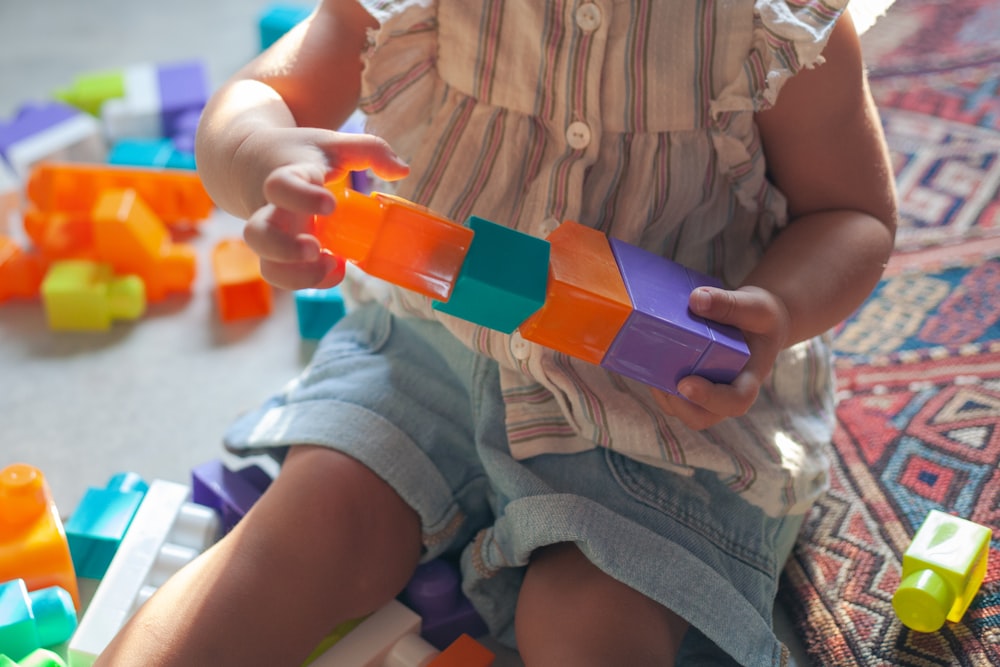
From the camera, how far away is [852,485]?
2.69 feet

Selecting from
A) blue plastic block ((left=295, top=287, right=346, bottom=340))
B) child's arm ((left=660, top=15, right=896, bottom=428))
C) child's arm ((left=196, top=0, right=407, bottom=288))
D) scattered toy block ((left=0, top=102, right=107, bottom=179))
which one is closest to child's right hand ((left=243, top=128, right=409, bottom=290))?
child's arm ((left=196, top=0, right=407, bottom=288))

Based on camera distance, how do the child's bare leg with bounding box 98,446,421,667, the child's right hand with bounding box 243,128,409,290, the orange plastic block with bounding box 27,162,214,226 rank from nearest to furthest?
the child's right hand with bounding box 243,128,409,290 < the child's bare leg with bounding box 98,446,421,667 < the orange plastic block with bounding box 27,162,214,226

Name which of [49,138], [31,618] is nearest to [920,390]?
[31,618]

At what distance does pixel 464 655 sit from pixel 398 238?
31 cm

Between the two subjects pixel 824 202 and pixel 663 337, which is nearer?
pixel 663 337

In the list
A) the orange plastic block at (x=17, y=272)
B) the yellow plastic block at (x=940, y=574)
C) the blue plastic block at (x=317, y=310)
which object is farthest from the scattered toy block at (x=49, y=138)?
the yellow plastic block at (x=940, y=574)

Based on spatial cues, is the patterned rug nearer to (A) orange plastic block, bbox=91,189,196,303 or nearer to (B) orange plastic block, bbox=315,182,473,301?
(B) orange plastic block, bbox=315,182,473,301

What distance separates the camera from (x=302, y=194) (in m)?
0.52

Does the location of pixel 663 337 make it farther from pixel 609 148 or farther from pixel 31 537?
pixel 31 537

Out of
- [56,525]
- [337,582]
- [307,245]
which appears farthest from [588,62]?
[56,525]

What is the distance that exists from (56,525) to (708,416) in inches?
18.4

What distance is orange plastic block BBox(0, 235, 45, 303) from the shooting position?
1055 millimetres

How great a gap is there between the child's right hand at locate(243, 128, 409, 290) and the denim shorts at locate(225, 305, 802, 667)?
0.65 ft

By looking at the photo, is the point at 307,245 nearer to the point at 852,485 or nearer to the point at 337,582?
the point at 337,582
